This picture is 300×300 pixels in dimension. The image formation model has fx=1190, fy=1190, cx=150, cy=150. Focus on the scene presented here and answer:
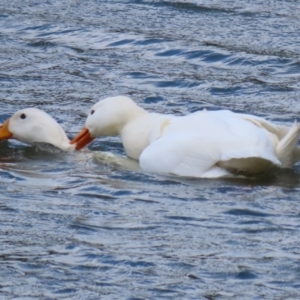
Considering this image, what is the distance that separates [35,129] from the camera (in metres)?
9.79

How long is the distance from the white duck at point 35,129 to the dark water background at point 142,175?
0.13 m

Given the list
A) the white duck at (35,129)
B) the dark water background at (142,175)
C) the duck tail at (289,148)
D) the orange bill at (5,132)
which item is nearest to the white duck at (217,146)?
the duck tail at (289,148)

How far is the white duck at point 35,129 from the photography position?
971 cm

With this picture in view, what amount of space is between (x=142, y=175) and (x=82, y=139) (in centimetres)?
118

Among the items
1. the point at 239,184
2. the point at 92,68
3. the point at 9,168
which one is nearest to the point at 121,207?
the point at 239,184

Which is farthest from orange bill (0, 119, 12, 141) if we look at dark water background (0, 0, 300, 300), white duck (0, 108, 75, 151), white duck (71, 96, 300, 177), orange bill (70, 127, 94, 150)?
white duck (71, 96, 300, 177)

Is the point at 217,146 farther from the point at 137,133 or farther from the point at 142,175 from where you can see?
the point at 137,133

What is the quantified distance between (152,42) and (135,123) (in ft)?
13.1

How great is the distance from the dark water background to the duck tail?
13 cm

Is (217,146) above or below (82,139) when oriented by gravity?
above

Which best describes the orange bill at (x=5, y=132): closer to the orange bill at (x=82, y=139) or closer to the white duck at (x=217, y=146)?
the orange bill at (x=82, y=139)

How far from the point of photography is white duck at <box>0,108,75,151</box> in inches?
382

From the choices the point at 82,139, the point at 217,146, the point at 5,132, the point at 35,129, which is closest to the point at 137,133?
the point at 82,139

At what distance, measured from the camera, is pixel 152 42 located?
13289 mm
